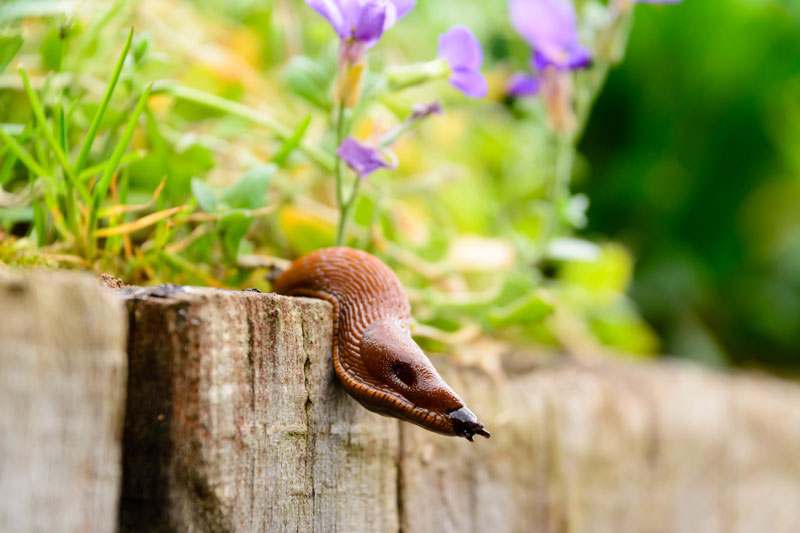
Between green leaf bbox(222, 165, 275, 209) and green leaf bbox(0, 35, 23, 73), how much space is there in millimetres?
285

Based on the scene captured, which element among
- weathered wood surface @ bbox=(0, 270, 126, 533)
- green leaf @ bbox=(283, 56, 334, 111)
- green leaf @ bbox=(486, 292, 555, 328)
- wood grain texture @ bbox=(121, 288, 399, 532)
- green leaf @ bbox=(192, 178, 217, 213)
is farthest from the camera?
green leaf @ bbox=(486, 292, 555, 328)

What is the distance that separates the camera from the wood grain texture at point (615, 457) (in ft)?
3.78

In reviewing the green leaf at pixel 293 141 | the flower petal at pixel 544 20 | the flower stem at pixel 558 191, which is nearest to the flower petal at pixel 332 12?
the green leaf at pixel 293 141

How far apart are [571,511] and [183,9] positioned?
53.6 inches

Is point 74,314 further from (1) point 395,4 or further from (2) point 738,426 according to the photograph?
(2) point 738,426

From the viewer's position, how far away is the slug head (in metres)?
0.74

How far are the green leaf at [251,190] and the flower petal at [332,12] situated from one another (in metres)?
0.19

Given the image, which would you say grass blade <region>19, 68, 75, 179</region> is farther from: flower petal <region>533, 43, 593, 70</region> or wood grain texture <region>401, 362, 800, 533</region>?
flower petal <region>533, 43, 593, 70</region>

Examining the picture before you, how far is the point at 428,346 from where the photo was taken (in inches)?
48.6

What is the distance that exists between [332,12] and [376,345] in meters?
0.36

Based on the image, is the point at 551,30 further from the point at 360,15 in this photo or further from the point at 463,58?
the point at 360,15

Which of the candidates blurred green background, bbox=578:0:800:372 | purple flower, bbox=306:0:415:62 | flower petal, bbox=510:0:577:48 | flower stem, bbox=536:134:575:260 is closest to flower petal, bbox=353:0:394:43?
purple flower, bbox=306:0:415:62

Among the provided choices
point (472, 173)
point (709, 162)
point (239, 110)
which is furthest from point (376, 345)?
Result: point (709, 162)

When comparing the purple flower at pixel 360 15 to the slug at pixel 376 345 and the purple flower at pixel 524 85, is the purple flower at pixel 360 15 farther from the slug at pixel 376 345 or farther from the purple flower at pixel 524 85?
the purple flower at pixel 524 85
